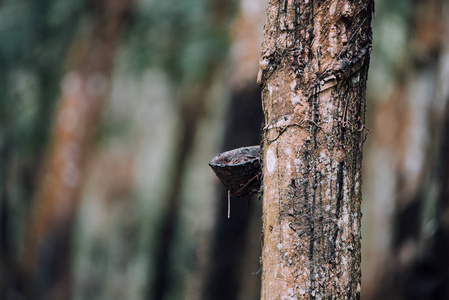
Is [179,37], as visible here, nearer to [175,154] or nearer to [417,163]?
[175,154]

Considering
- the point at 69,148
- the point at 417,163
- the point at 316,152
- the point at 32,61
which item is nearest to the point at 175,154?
the point at 69,148

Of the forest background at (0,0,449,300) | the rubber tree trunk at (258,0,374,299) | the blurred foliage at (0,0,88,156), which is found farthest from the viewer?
the blurred foliage at (0,0,88,156)

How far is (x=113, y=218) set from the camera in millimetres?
4188

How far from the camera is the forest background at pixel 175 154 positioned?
399 cm

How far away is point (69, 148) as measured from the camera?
4.27 m

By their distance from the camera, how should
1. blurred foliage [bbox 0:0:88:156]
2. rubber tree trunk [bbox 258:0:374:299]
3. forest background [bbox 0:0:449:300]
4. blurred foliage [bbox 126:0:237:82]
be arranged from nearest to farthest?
rubber tree trunk [bbox 258:0:374:299]
forest background [bbox 0:0:449:300]
blurred foliage [bbox 126:0:237:82]
blurred foliage [bbox 0:0:88:156]

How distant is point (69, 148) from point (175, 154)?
1.00 metres

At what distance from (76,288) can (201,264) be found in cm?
121

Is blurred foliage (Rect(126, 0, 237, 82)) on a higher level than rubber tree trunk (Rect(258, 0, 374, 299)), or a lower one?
higher

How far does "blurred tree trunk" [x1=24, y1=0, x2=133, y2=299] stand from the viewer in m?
4.18

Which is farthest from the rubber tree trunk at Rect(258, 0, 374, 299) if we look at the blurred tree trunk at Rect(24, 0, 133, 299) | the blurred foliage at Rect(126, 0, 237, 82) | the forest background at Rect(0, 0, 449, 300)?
the blurred tree trunk at Rect(24, 0, 133, 299)

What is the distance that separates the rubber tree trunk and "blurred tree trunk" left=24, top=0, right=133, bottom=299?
3188 mm

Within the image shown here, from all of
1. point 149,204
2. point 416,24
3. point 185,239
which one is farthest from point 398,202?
point 149,204

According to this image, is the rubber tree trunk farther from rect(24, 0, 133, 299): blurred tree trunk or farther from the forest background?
rect(24, 0, 133, 299): blurred tree trunk
